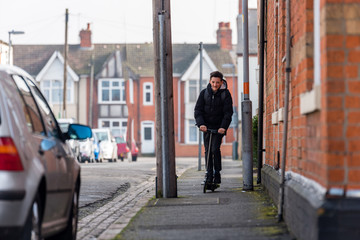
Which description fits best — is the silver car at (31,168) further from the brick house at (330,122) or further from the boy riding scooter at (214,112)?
the boy riding scooter at (214,112)

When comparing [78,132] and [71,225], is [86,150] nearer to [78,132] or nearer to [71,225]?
[78,132]

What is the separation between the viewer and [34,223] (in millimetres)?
5504

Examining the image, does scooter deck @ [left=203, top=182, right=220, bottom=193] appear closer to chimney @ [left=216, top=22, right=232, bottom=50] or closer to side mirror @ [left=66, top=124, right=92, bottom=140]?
side mirror @ [left=66, top=124, right=92, bottom=140]

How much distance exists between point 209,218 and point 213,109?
376 cm

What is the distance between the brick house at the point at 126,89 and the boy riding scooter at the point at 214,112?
51.4 m

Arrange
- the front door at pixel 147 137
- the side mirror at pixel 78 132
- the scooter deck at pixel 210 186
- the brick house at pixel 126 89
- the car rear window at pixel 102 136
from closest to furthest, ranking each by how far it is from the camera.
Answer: the side mirror at pixel 78 132
the scooter deck at pixel 210 186
the car rear window at pixel 102 136
the brick house at pixel 126 89
the front door at pixel 147 137

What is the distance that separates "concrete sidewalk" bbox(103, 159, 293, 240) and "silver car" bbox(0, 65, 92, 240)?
1.04m

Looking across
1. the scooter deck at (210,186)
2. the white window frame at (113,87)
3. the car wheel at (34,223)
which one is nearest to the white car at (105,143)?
the white window frame at (113,87)

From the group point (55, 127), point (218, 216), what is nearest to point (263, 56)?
point (218, 216)

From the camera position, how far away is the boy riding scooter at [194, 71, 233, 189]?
12344 millimetres

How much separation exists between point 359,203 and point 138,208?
17.6ft

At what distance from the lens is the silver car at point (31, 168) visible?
5086 millimetres

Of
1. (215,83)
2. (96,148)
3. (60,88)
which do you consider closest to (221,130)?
(215,83)

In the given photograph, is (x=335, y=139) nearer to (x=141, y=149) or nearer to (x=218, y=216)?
(x=218, y=216)
